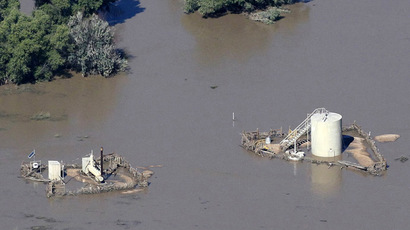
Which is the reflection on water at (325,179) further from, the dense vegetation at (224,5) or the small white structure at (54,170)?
the dense vegetation at (224,5)

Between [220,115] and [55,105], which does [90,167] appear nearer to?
[220,115]

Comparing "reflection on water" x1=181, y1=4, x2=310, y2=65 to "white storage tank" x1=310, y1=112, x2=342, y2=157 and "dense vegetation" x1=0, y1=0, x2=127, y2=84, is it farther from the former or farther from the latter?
"white storage tank" x1=310, y1=112, x2=342, y2=157

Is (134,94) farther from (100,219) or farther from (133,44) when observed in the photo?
(100,219)

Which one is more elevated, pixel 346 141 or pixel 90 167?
pixel 346 141

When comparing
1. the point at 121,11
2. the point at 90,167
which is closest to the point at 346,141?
the point at 90,167

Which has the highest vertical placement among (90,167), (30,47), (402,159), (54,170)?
(30,47)

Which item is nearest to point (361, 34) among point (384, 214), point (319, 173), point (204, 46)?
point (204, 46)
